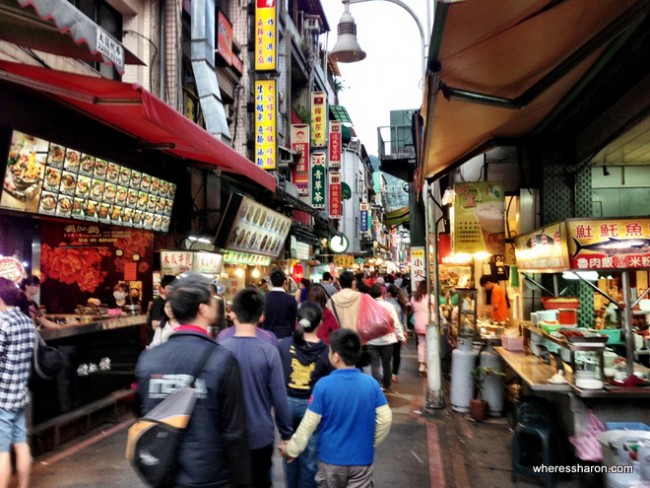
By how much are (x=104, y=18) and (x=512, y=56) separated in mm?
8895

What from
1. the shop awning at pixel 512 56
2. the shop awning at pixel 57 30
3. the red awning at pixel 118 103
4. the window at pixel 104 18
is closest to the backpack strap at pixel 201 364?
the shop awning at pixel 512 56

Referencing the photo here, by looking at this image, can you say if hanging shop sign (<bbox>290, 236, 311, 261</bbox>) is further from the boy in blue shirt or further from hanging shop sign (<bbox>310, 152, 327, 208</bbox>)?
the boy in blue shirt

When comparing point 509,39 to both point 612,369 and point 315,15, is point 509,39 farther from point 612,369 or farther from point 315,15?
point 315,15

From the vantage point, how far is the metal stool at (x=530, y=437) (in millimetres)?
5918

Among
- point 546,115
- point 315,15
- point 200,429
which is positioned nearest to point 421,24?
point 546,115

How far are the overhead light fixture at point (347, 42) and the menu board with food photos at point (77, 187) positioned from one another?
4.08 metres

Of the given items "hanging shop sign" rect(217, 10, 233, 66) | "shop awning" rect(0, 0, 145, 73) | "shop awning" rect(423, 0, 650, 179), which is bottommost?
"shop awning" rect(423, 0, 650, 179)

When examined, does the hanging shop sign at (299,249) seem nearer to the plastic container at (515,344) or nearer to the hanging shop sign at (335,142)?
the hanging shop sign at (335,142)

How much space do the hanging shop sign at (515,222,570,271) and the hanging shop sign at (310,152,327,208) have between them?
1680 cm

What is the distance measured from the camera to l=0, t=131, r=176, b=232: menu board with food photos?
267 inches

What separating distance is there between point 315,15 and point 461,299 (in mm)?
22893

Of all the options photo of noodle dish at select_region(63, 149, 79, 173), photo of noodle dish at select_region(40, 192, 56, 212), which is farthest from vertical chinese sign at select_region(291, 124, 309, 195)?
photo of noodle dish at select_region(40, 192, 56, 212)

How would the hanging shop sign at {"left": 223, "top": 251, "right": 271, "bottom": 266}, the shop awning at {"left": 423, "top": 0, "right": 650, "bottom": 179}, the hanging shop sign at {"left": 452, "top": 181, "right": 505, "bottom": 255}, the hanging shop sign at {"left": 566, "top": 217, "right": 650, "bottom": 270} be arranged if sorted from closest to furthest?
the shop awning at {"left": 423, "top": 0, "right": 650, "bottom": 179}, the hanging shop sign at {"left": 566, "top": 217, "right": 650, "bottom": 270}, the hanging shop sign at {"left": 452, "top": 181, "right": 505, "bottom": 255}, the hanging shop sign at {"left": 223, "top": 251, "right": 271, "bottom": 266}

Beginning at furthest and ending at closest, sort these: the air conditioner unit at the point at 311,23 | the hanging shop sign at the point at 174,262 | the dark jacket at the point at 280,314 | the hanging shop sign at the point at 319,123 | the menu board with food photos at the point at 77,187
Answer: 1. the air conditioner unit at the point at 311,23
2. the hanging shop sign at the point at 319,123
3. the hanging shop sign at the point at 174,262
4. the dark jacket at the point at 280,314
5. the menu board with food photos at the point at 77,187
